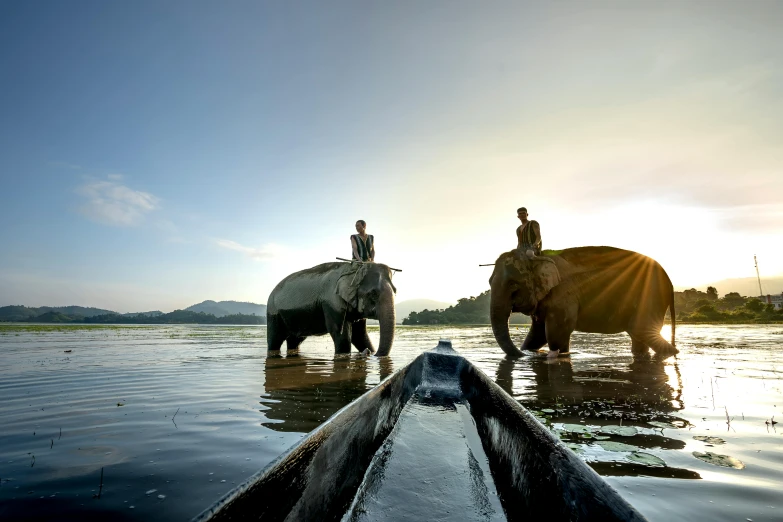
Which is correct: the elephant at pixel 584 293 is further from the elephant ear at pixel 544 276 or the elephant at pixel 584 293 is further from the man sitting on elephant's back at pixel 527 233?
the man sitting on elephant's back at pixel 527 233

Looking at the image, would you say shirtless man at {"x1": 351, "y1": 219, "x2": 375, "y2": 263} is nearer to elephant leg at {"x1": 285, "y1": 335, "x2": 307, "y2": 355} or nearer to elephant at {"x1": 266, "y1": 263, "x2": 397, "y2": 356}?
elephant at {"x1": 266, "y1": 263, "x2": 397, "y2": 356}

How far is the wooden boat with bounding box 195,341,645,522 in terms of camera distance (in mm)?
1228

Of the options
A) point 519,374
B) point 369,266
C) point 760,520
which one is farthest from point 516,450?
point 369,266

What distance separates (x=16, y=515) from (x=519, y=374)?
6080 millimetres

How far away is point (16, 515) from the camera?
6.32 feet

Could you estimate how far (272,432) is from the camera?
322 cm

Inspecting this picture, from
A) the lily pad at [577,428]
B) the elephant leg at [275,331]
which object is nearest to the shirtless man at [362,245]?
the elephant leg at [275,331]

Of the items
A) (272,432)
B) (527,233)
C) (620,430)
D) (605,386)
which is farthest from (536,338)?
(272,432)

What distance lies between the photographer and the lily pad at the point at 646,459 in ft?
7.66

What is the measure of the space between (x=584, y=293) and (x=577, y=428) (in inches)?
283

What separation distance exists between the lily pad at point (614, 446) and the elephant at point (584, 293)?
658cm

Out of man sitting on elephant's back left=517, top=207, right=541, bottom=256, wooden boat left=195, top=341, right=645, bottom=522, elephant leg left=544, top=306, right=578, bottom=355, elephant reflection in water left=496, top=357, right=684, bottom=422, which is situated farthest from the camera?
man sitting on elephant's back left=517, top=207, right=541, bottom=256

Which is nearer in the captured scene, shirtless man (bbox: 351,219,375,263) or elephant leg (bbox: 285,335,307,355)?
shirtless man (bbox: 351,219,375,263)

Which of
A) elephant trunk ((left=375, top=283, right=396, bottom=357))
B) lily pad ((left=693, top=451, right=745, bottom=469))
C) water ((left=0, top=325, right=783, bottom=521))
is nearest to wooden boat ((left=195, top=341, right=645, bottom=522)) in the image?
water ((left=0, top=325, right=783, bottom=521))
